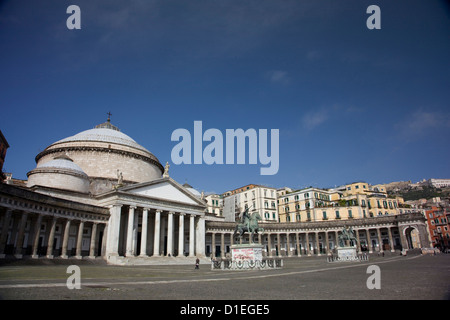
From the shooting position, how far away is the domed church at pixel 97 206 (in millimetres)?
31333

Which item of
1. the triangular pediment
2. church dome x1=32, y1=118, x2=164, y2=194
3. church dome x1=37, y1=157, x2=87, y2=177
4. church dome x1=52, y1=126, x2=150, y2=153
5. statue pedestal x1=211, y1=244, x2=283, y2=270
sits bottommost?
statue pedestal x1=211, y1=244, x2=283, y2=270

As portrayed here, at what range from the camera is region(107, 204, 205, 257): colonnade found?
38.9 meters

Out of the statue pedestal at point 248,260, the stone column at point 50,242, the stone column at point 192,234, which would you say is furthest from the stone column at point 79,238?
the statue pedestal at point 248,260

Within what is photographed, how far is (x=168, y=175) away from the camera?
4669cm

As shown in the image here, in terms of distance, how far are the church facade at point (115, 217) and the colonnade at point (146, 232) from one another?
0.14 meters

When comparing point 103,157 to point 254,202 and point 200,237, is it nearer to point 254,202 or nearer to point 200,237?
point 200,237

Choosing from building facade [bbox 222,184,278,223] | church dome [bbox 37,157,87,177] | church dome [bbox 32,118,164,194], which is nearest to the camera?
church dome [bbox 37,157,87,177]

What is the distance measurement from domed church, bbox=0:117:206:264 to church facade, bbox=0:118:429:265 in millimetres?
116

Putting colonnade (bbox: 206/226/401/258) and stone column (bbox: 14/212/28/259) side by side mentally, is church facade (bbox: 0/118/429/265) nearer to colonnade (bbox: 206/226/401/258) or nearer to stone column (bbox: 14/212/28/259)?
stone column (bbox: 14/212/28/259)

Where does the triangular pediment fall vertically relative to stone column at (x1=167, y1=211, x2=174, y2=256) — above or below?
above

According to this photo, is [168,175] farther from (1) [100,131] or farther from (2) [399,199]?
(2) [399,199]

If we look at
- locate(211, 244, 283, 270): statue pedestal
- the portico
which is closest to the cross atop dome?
the portico

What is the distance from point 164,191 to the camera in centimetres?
4556

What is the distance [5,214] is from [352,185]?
3075 inches
